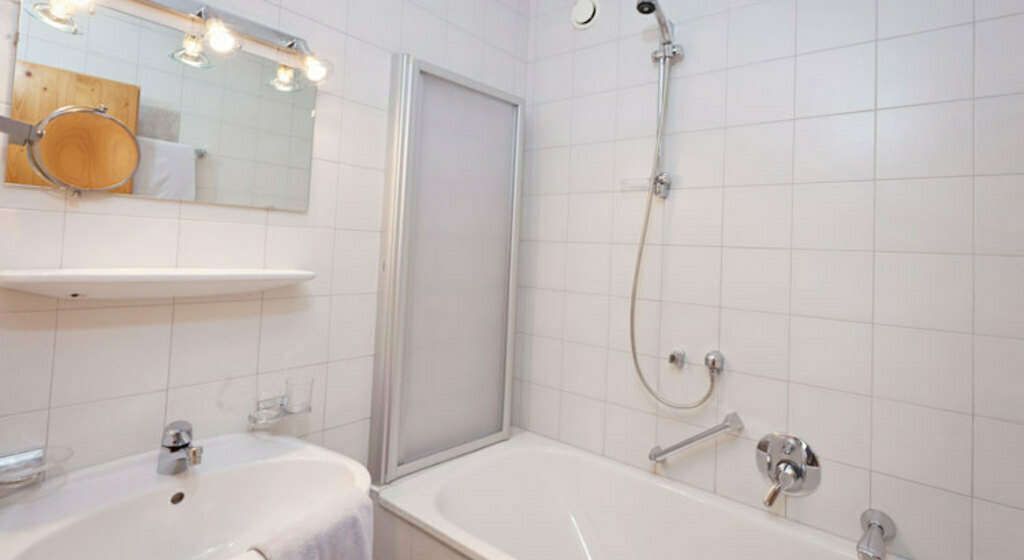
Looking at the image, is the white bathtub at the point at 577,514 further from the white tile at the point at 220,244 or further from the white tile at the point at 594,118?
the white tile at the point at 594,118

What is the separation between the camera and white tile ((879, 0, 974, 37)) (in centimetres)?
125

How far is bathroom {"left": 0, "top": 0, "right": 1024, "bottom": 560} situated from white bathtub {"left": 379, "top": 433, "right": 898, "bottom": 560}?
0.5 inches

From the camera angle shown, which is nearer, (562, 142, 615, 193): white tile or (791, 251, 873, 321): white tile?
(791, 251, 873, 321): white tile

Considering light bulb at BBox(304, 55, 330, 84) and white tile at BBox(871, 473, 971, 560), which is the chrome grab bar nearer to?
white tile at BBox(871, 473, 971, 560)

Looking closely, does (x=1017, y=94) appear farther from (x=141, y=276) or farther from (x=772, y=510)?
(x=141, y=276)

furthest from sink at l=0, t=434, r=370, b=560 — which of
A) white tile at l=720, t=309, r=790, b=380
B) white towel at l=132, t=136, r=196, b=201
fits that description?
white tile at l=720, t=309, r=790, b=380

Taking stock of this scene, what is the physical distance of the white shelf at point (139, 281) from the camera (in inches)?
36.9

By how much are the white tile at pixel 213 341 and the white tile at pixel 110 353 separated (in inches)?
1.1

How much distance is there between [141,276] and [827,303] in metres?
1.78

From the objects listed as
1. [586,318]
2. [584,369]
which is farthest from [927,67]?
[584,369]

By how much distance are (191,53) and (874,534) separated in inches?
86.4

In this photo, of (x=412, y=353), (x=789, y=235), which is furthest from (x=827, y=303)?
(x=412, y=353)

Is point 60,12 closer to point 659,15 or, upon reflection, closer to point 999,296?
point 659,15

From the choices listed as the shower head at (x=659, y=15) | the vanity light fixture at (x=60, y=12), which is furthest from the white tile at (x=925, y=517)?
the vanity light fixture at (x=60, y=12)
